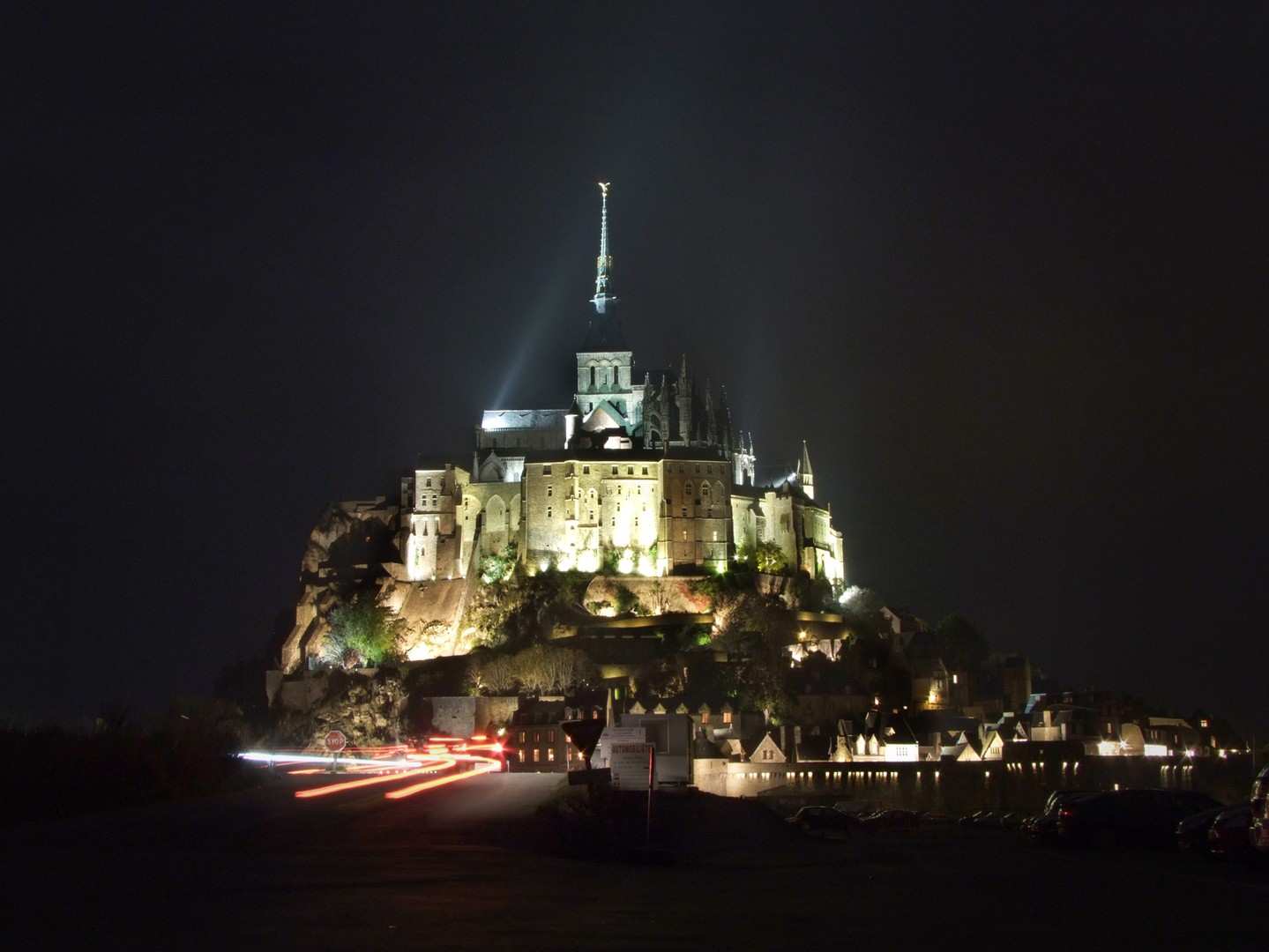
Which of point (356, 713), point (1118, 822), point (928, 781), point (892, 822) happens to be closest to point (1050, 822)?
point (1118, 822)

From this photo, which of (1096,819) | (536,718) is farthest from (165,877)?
(536,718)

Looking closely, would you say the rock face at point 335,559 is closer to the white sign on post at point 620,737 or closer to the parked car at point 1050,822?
the white sign on post at point 620,737

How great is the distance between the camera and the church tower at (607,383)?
359ft

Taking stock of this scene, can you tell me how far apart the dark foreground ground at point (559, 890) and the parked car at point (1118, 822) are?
0.49 metres

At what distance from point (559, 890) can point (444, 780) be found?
27.8 metres

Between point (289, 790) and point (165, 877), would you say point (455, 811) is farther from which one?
point (165, 877)

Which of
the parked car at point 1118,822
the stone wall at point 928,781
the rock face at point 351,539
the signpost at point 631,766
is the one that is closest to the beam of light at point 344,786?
the signpost at point 631,766

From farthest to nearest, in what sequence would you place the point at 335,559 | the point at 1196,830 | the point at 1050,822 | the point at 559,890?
the point at 335,559
the point at 1050,822
the point at 1196,830
the point at 559,890

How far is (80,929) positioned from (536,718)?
5824 cm

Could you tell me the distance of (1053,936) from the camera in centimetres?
1281

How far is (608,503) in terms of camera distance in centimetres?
9819

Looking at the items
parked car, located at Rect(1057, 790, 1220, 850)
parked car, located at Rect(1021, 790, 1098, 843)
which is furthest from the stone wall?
parked car, located at Rect(1057, 790, 1220, 850)

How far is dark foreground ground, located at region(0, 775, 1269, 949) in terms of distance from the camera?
40.9 ft

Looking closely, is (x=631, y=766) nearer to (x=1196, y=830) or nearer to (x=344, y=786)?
(x=344, y=786)
